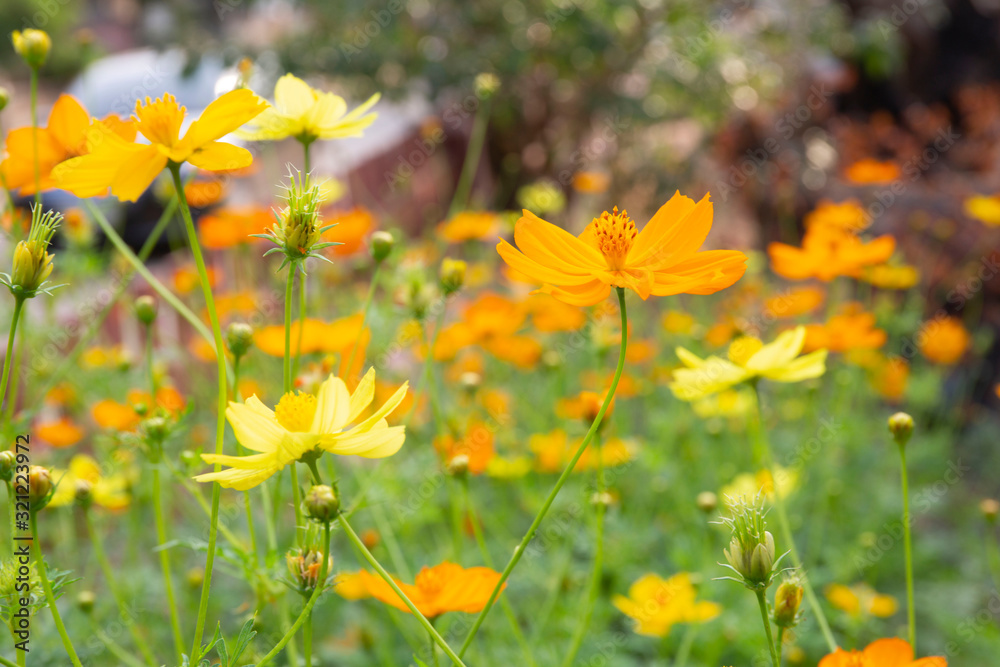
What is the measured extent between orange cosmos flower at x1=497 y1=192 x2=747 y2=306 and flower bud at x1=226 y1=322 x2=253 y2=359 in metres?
0.27

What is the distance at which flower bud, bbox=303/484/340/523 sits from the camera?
1.51 feet

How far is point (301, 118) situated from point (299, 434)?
0.38 metres

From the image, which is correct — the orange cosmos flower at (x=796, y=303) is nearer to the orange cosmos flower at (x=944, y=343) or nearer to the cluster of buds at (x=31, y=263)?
the orange cosmos flower at (x=944, y=343)

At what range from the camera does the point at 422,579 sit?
26.7 inches

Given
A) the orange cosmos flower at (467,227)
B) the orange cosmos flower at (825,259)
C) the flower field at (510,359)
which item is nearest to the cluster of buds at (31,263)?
the flower field at (510,359)

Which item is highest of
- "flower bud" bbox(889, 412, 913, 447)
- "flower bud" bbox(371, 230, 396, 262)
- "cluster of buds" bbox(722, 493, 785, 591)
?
"flower bud" bbox(371, 230, 396, 262)

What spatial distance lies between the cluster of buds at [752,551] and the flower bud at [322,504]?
0.24 meters

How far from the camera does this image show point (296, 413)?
1.68 feet

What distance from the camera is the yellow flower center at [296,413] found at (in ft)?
1.67

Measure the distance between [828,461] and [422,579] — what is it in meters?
1.34

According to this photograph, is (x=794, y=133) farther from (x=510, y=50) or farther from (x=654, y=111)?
(x=510, y=50)

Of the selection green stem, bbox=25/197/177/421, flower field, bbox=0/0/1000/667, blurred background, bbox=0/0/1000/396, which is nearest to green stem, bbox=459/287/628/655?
flower field, bbox=0/0/1000/667

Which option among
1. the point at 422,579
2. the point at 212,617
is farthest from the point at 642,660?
the point at 422,579

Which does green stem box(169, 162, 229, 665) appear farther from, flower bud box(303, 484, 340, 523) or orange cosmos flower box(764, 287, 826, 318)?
orange cosmos flower box(764, 287, 826, 318)
